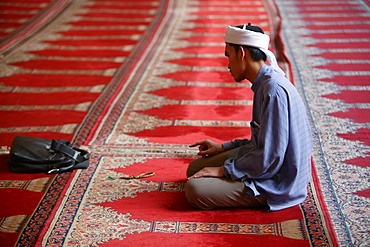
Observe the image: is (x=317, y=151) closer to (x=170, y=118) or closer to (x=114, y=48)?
(x=170, y=118)

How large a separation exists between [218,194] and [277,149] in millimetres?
357

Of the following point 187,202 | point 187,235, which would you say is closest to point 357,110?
point 187,202

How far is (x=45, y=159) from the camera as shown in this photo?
3.35 metres

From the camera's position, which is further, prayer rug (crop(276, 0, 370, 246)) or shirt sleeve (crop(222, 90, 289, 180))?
prayer rug (crop(276, 0, 370, 246))

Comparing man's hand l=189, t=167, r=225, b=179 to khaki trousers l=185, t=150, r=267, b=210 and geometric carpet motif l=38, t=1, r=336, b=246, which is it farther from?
geometric carpet motif l=38, t=1, r=336, b=246

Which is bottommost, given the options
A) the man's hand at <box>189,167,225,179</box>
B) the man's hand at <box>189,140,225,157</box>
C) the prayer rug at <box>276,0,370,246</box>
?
the prayer rug at <box>276,0,370,246</box>

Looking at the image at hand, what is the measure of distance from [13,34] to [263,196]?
183 inches

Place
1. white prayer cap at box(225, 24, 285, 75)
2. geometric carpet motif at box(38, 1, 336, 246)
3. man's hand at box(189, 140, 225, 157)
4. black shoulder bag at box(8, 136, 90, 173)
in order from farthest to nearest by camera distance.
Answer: black shoulder bag at box(8, 136, 90, 173) < man's hand at box(189, 140, 225, 157) < white prayer cap at box(225, 24, 285, 75) < geometric carpet motif at box(38, 1, 336, 246)

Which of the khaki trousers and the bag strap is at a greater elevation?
the khaki trousers

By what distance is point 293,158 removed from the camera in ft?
8.84

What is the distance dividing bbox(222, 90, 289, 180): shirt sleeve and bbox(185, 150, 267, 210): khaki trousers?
0.10m

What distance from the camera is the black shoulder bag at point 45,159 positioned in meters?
3.35

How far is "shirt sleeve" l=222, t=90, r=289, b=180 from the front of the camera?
104 inches

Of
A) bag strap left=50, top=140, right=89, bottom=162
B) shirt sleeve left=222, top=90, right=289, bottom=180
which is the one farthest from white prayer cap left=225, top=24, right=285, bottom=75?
bag strap left=50, top=140, right=89, bottom=162
